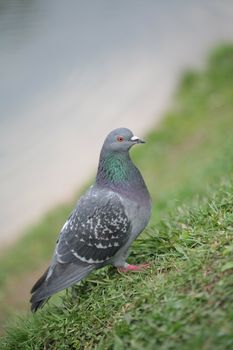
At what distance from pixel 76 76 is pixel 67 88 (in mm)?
533

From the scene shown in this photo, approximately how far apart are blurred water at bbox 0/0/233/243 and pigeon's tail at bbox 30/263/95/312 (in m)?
4.99

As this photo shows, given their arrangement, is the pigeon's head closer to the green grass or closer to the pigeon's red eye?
the pigeon's red eye

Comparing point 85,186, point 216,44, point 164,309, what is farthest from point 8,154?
point 164,309

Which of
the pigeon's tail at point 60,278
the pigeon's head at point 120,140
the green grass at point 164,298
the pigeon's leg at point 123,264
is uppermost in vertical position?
the pigeon's head at point 120,140

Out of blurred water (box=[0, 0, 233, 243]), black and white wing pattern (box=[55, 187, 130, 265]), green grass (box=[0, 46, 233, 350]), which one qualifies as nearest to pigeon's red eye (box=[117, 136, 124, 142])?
black and white wing pattern (box=[55, 187, 130, 265])

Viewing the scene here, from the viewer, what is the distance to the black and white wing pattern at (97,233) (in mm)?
5051

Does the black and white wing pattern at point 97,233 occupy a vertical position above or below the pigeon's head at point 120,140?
below

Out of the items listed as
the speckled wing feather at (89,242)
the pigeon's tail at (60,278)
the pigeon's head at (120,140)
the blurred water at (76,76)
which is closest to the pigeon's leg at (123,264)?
the speckled wing feather at (89,242)

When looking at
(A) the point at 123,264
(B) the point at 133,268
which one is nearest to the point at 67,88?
(A) the point at 123,264

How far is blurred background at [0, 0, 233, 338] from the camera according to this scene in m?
10.2

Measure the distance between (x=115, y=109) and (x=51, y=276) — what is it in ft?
25.8

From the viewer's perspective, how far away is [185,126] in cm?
1107

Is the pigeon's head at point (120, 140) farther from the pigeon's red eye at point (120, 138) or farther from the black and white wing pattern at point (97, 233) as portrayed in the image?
the black and white wing pattern at point (97, 233)

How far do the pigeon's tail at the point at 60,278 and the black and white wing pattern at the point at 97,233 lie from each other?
0.16 feet
